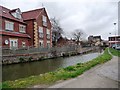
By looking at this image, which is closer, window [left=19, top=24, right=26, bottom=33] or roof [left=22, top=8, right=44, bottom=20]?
window [left=19, top=24, right=26, bottom=33]

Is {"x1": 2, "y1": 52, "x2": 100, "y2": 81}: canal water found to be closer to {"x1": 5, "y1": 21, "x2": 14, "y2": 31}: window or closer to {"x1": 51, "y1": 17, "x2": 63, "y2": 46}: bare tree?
{"x1": 5, "y1": 21, "x2": 14, "y2": 31}: window

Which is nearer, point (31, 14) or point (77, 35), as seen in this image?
point (31, 14)

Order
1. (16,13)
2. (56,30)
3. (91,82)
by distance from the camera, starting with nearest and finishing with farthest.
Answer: (91,82), (16,13), (56,30)

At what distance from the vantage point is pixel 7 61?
23.8 metres

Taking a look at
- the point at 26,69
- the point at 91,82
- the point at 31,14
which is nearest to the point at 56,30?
the point at 31,14

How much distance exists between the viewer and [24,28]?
122 ft

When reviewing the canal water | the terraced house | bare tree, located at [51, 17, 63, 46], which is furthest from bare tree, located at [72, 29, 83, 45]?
the canal water

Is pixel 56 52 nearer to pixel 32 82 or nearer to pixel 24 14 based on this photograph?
pixel 24 14

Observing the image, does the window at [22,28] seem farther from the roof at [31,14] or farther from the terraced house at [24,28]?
the roof at [31,14]

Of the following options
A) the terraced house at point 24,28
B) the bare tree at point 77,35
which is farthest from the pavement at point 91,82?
the bare tree at point 77,35

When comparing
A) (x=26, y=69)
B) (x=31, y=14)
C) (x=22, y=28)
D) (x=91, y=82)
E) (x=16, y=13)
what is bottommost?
(x=26, y=69)

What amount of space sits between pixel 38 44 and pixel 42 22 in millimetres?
5734

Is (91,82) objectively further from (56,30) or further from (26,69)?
(56,30)

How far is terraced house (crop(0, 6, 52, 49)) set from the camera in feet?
98.8
